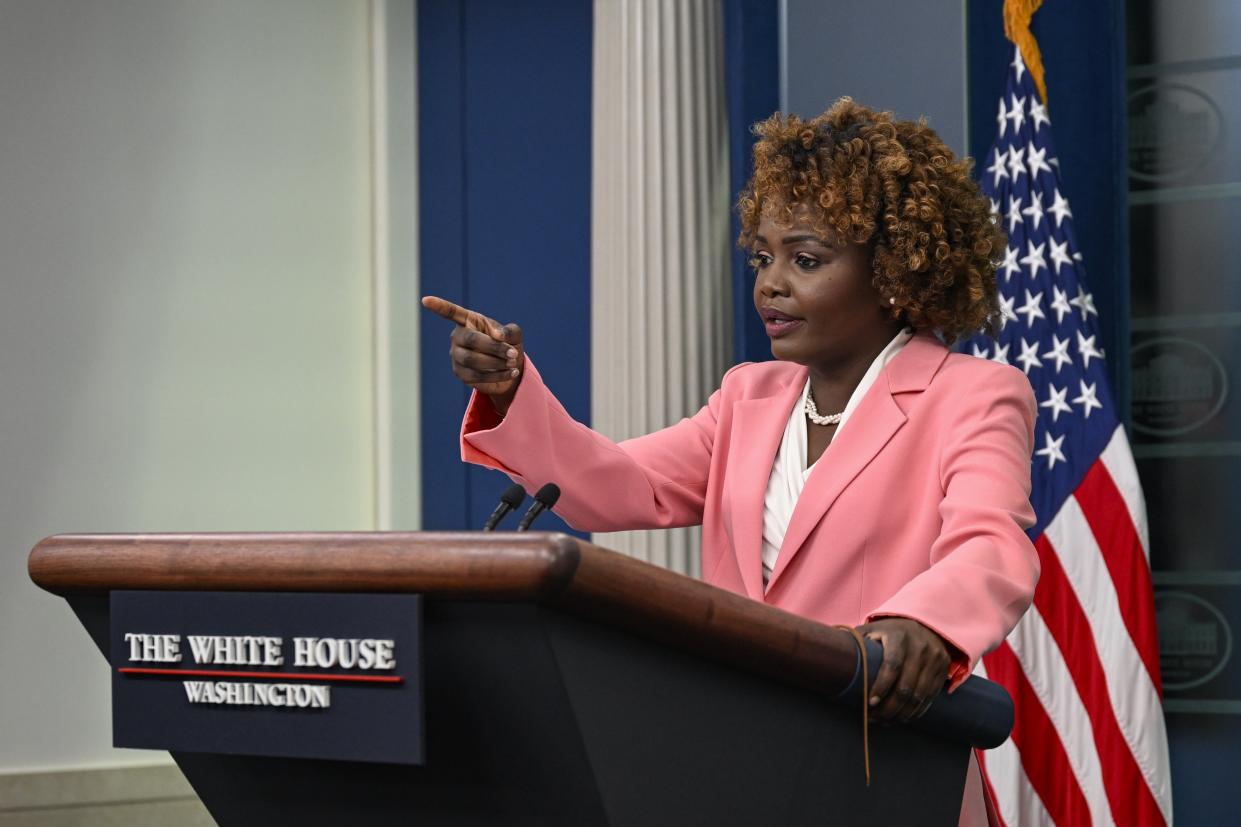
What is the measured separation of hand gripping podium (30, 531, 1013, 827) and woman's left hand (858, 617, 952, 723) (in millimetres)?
20

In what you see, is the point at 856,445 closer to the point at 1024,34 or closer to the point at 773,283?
the point at 773,283

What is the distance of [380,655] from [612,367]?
10.4ft

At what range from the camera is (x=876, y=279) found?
5.84 ft

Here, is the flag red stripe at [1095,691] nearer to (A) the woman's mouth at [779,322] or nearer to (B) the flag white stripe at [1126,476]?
(B) the flag white stripe at [1126,476]

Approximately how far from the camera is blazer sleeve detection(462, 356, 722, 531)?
1.67 m

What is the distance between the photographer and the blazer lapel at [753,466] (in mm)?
1720

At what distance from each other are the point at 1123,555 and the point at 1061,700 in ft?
1.22

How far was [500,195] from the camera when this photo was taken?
4926 millimetres

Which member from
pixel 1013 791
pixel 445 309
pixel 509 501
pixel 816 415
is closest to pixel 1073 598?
pixel 1013 791

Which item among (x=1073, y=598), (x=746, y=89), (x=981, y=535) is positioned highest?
(x=746, y=89)

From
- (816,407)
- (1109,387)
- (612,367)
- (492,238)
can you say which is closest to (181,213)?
(492,238)

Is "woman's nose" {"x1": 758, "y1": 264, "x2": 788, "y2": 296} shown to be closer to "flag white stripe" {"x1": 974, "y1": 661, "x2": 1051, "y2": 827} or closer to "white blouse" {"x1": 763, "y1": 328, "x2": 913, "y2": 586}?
"white blouse" {"x1": 763, "y1": 328, "x2": 913, "y2": 586}

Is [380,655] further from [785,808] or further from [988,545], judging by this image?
[988,545]

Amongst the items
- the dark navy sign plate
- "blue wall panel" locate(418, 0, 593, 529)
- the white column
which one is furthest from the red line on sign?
"blue wall panel" locate(418, 0, 593, 529)
